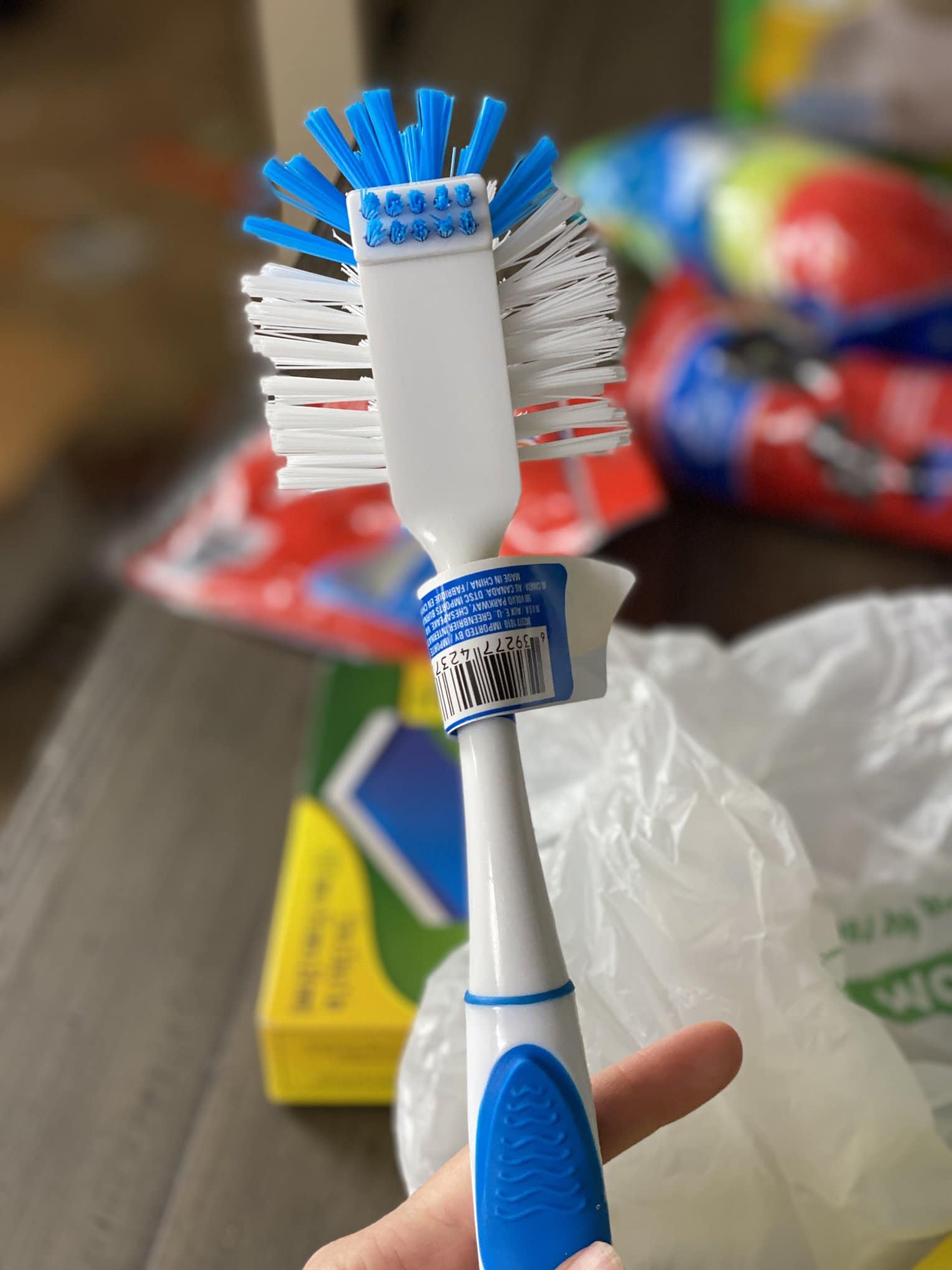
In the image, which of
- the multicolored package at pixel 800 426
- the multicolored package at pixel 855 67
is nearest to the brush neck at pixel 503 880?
the multicolored package at pixel 800 426

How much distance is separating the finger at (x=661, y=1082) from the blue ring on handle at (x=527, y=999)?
0.15 ft

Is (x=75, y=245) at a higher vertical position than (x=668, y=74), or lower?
lower

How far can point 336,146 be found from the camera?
30 cm

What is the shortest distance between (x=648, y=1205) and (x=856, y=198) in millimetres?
690

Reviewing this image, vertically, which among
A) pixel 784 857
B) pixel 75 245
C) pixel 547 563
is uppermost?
pixel 547 563

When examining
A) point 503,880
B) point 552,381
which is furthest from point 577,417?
point 503,880

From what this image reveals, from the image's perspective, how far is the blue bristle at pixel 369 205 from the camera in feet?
0.99

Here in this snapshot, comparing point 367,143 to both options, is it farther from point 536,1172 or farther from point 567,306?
point 536,1172

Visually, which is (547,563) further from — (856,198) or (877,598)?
(856,198)

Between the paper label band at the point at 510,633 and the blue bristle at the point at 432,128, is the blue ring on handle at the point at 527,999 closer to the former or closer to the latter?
the paper label band at the point at 510,633

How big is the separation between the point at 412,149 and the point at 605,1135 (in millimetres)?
267

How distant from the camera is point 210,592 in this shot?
2.25ft

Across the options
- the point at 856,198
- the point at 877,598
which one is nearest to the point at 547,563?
the point at 877,598

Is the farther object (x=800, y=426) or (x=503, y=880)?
(x=800, y=426)
